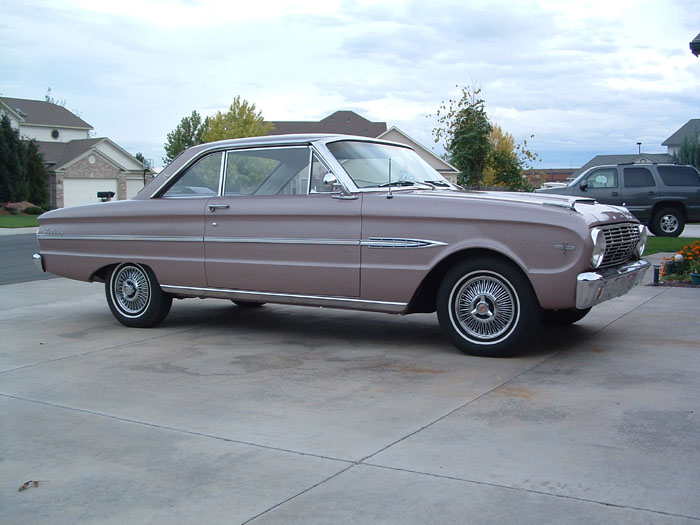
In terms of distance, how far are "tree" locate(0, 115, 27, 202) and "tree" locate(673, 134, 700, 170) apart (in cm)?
3811

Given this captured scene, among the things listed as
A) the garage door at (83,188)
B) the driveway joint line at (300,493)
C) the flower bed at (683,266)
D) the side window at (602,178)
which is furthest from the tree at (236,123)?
the driveway joint line at (300,493)

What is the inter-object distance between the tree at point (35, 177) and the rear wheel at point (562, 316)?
4864 cm

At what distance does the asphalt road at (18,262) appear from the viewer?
41.8 feet

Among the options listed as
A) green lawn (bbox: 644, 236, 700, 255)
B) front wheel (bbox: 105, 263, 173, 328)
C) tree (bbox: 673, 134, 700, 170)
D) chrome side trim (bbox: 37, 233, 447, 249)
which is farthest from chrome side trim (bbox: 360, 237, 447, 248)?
tree (bbox: 673, 134, 700, 170)

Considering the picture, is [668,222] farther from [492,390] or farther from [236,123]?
[236,123]

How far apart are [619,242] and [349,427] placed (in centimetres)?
305

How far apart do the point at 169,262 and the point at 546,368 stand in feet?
12.0

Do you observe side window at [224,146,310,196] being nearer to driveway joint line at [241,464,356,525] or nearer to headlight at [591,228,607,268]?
headlight at [591,228,607,268]

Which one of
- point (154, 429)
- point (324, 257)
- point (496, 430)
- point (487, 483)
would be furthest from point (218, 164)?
point (487, 483)

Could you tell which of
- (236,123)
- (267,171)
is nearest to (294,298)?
(267,171)

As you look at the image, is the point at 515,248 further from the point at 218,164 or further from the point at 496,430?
the point at 218,164

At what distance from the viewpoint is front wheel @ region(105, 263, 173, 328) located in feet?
25.0

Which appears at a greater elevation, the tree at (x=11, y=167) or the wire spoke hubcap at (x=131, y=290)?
the tree at (x=11, y=167)

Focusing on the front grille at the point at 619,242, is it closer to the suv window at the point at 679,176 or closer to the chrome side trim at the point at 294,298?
the chrome side trim at the point at 294,298
